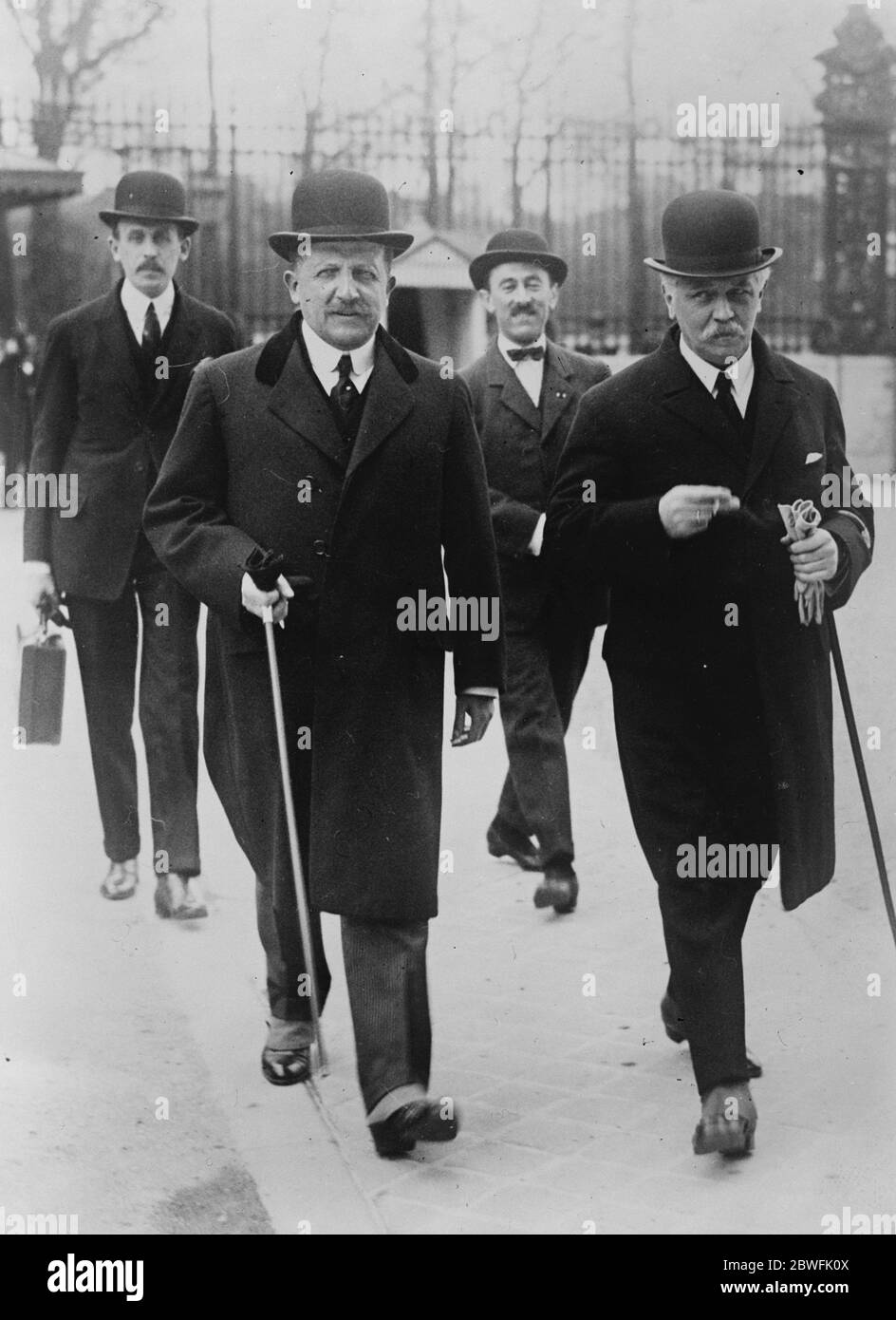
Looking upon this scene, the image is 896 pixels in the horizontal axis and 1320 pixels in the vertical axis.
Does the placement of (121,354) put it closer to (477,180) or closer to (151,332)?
(151,332)

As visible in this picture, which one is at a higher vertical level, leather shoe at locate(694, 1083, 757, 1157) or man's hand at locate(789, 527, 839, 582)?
man's hand at locate(789, 527, 839, 582)

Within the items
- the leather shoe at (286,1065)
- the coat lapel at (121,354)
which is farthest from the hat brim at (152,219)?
the leather shoe at (286,1065)

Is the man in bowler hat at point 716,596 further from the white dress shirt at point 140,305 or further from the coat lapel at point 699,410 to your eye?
the white dress shirt at point 140,305

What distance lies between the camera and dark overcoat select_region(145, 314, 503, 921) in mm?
4875

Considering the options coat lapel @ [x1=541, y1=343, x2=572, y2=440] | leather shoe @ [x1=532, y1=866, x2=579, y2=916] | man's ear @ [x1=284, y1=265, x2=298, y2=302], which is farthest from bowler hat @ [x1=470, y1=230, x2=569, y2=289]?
leather shoe @ [x1=532, y1=866, x2=579, y2=916]

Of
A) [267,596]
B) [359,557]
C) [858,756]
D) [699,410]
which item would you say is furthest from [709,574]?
[267,596]

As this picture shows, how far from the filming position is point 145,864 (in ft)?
21.9

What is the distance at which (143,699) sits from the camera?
661cm

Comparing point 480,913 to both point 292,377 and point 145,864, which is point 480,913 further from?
point 292,377

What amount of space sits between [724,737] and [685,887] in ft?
1.24

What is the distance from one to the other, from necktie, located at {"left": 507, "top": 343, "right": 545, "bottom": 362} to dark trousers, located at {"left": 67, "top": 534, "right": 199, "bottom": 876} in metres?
1.37

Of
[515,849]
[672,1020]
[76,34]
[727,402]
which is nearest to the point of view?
[727,402]

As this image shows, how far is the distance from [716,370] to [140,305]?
2.33m

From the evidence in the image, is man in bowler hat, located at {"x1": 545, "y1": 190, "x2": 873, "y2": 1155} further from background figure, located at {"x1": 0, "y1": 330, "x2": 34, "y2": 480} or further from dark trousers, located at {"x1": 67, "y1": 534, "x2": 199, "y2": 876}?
background figure, located at {"x1": 0, "y1": 330, "x2": 34, "y2": 480}
